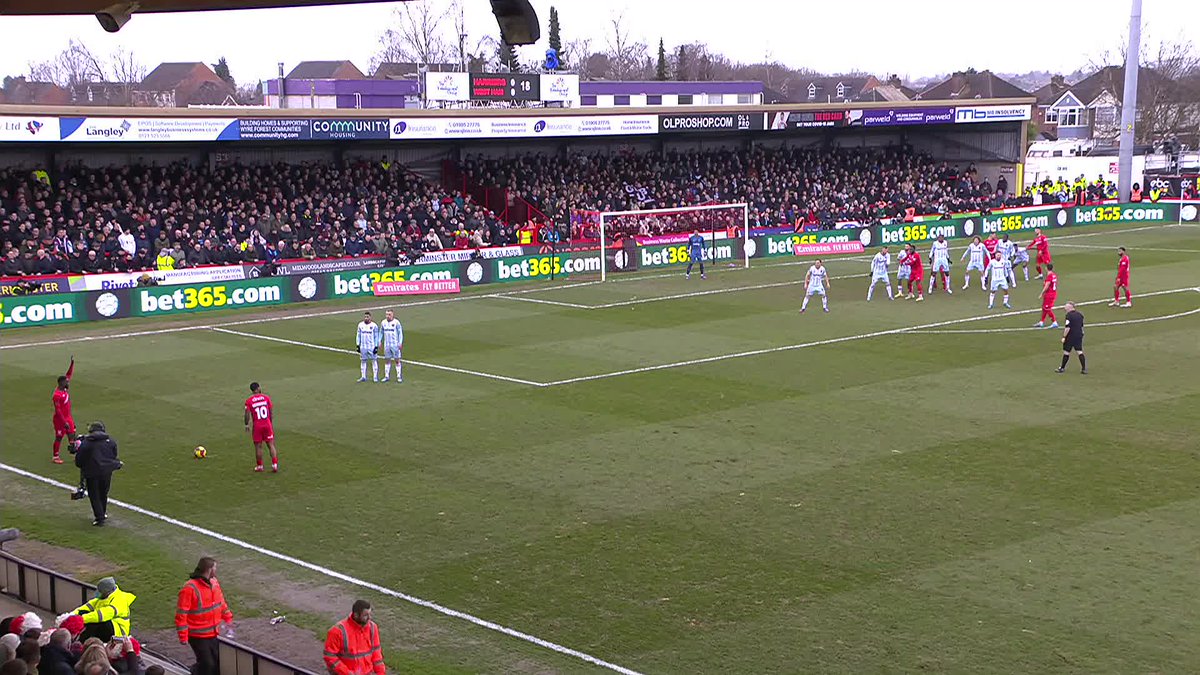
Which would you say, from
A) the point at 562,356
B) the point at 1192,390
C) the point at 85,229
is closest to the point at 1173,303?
the point at 1192,390

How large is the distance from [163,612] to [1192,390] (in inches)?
796

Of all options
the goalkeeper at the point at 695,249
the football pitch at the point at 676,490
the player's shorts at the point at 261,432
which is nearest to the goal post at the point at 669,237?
the goalkeeper at the point at 695,249

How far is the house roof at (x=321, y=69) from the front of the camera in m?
149

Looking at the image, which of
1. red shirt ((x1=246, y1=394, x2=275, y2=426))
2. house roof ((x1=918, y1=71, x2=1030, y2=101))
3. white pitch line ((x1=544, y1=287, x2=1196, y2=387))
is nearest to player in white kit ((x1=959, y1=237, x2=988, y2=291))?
white pitch line ((x1=544, y1=287, x2=1196, y2=387))

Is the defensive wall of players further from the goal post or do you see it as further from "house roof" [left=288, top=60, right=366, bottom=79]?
"house roof" [left=288, top=60, right=366, bottom=79]

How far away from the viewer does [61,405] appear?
22047 mm

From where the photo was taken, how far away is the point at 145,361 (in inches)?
1251

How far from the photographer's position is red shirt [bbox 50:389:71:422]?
22000 millimetres

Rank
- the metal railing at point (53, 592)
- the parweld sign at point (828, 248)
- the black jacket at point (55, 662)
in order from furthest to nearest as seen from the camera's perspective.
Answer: the parweld sign at point (828, 248) → the metal railing at point (53, 592) → the black jacket at point (55, 662)

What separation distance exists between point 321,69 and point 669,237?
10552 centimetres

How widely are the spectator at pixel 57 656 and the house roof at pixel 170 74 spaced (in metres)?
140

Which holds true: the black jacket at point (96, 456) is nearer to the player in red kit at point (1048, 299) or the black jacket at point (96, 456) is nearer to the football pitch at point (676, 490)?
the football pitch at point (676, 490)

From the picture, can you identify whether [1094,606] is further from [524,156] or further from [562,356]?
[524,156]

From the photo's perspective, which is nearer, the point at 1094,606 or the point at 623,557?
the point at 1094,606
